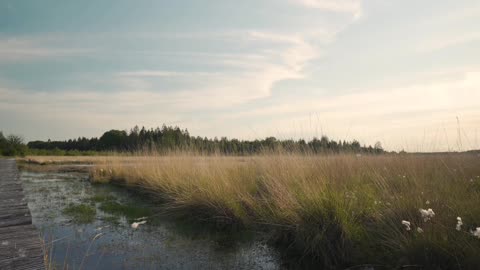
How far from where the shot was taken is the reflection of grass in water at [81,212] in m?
6.01

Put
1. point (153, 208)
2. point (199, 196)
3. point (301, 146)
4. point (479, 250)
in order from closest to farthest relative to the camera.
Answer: point (479, 250) < point (199, 196) < point (153, 208) < point (301, 146)

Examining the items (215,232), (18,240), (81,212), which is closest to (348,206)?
(215,232)

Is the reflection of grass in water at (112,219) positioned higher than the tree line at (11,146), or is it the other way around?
the tree line at (11,146)

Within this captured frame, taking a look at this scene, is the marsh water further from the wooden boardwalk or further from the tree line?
the tree line

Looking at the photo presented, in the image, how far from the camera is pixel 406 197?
375cm

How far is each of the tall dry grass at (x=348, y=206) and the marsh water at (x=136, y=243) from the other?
0.47 meters

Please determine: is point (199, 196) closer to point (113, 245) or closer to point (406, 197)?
point (113, 245)

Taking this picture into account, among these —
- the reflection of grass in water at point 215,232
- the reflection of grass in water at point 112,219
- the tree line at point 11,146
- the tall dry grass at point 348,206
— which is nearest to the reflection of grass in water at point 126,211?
the reflection of grass in water at point 112,219

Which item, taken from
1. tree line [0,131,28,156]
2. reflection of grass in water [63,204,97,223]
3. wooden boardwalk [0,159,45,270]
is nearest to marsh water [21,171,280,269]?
reflection of grass in water [63,204,97,223]

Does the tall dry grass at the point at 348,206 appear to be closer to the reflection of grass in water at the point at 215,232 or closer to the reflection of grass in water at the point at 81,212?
the reflection of grass in water at the point at 215,232

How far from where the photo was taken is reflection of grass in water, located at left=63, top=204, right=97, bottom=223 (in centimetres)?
601

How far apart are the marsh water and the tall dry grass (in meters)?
0.47

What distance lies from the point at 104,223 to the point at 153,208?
1490 millimetres

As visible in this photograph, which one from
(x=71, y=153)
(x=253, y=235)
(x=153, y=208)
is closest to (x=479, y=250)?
(x=253, y=235)
